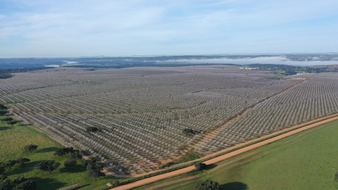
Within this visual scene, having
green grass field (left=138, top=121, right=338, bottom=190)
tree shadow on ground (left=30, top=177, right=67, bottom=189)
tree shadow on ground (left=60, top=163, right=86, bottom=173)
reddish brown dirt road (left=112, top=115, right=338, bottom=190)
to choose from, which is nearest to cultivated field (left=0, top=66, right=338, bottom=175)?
reddish brown dirt road (left=112, top=115, right=338, bottom=190)

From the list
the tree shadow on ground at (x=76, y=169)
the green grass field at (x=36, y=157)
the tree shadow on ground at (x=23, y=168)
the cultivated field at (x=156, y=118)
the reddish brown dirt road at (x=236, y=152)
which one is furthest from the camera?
the cultivated field at (x=156, y=118)

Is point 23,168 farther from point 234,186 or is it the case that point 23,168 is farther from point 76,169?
point 234,186

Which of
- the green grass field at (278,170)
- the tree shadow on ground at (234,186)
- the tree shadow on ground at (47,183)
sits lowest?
the tree shadow on ground at (47,183)

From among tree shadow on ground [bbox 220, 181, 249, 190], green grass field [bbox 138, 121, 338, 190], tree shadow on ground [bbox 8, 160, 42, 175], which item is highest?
green grass field [bbox 138, 121, 338, 190]

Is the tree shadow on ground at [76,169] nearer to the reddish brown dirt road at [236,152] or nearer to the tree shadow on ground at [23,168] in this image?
the tree shadow on ground at [23,168]

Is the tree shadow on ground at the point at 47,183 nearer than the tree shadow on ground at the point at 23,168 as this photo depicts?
Yes

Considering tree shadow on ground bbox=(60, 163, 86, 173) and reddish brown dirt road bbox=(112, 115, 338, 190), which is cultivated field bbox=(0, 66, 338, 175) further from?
tree shadow on ground bbox=(60, 163, 86, 173)

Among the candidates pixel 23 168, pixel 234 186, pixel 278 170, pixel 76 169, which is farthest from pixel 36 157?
pixel 278 170

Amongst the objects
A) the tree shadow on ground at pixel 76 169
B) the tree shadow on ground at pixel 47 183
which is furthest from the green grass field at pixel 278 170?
the tree shadow on ground at pixel 47 183
